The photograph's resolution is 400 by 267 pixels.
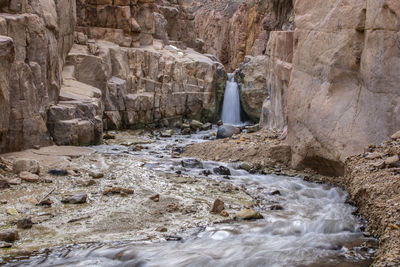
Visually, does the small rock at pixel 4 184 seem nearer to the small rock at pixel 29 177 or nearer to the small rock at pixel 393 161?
the small rock at pixel 29 177

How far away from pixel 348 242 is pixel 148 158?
226 inches

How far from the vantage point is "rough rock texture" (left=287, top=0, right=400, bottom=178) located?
22.7ft

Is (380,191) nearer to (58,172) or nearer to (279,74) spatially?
(58,172)

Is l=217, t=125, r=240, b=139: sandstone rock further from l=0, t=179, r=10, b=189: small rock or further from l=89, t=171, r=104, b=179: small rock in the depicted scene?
l=0, t=179, r=10, b=189: small rock

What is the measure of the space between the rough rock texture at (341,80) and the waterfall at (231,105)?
10.3m

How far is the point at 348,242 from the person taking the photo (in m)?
5.44

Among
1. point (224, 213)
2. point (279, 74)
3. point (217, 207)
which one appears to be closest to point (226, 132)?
point (279, 74)

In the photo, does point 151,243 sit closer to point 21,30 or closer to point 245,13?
point 21,30

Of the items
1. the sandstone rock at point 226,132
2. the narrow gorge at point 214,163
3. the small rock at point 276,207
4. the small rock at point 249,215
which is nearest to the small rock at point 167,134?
the narrow gorge at point 214,163

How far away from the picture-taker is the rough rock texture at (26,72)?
8367 millimetres

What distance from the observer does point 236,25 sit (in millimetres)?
37156

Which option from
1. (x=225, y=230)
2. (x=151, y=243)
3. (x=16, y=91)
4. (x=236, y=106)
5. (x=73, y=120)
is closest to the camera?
(x=151, y=243)

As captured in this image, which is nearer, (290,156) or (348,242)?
(348,242)

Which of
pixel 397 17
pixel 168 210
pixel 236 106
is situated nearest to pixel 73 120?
pixel 168 210
